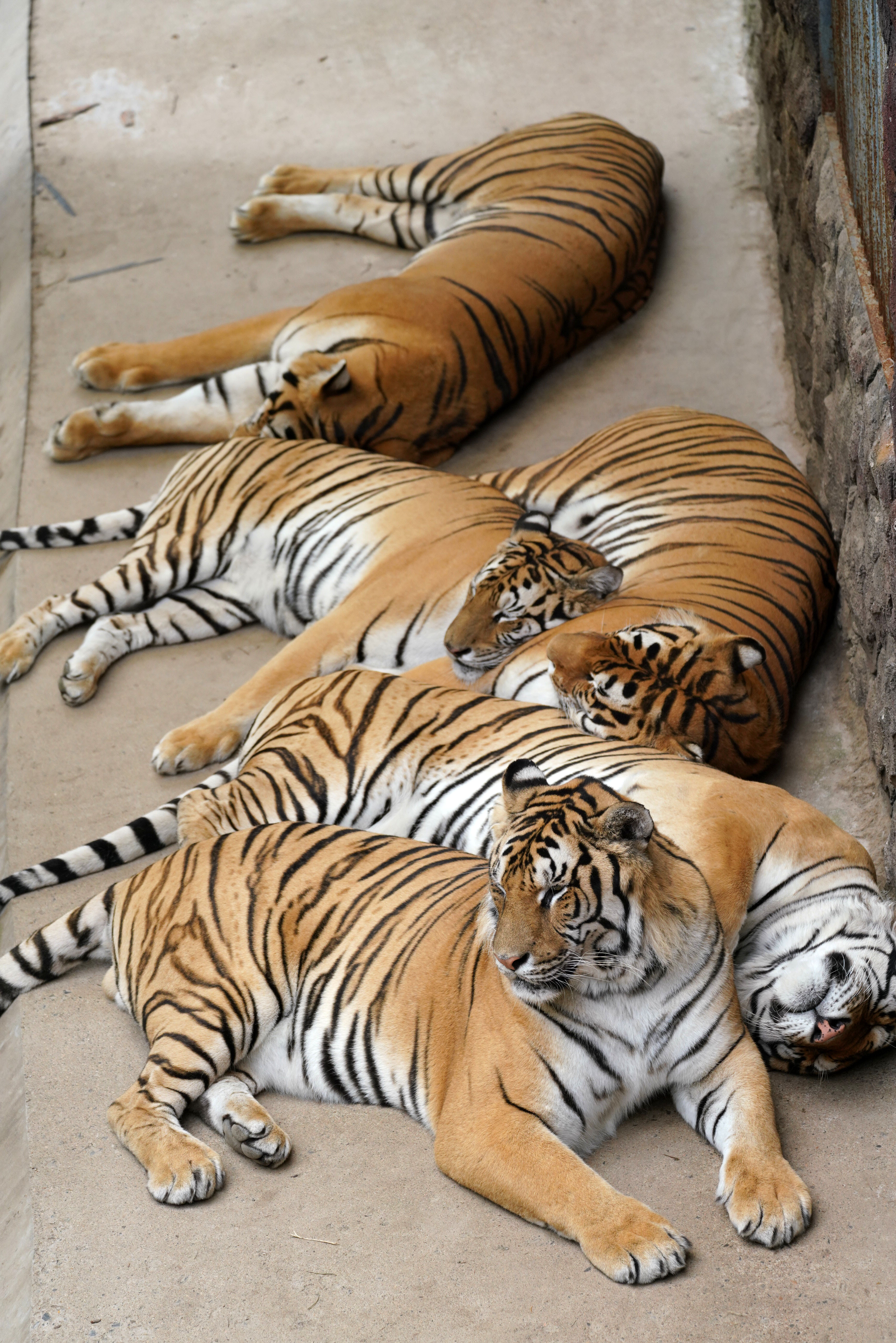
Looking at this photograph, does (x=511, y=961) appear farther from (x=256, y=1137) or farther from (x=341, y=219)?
(x=341, y=219)

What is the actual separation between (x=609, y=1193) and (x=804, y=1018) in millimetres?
479

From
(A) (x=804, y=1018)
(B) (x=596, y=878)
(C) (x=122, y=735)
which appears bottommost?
(C) (x=122, y=735)

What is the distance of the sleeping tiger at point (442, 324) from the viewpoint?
4766 millimetres

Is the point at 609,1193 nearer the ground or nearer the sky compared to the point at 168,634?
nearer the sky

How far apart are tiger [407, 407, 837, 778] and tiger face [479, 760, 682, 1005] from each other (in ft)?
2.60

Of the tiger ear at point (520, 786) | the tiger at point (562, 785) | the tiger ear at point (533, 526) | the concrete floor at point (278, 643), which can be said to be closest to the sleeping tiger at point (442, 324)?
the concrete floor at point (278, 643)

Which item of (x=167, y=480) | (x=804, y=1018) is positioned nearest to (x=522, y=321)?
(x=167, y=480)

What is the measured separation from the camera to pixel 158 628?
4.53 metres

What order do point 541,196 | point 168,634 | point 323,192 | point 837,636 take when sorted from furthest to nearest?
point 323,192 → point 541,196 → point 168,634 → point 837,636

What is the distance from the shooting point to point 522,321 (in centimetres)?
504

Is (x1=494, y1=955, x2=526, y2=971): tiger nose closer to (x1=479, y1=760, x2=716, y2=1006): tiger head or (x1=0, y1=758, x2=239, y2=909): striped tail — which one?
(x1=479, y1=760, x2=716, y2=1006): tiger head

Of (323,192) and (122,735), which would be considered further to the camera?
(323,192)

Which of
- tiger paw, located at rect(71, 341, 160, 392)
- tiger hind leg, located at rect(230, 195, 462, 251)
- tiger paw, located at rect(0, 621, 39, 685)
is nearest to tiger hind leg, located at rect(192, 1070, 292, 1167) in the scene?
tiger paw, located at rect(0, 621, 39, 685)

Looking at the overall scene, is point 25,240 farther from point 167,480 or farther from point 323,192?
point 167,480
